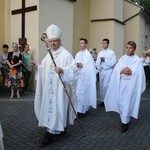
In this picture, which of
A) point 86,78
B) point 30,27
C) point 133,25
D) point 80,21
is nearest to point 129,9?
point 133,25

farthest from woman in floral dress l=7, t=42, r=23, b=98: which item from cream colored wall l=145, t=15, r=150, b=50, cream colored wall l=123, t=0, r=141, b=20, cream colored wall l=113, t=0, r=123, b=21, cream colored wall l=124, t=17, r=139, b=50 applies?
cream colored wall l=145, t=15, r=150, b=50

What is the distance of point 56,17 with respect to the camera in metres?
12.1

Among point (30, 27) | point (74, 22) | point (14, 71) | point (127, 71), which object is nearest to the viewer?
point (127, 71)

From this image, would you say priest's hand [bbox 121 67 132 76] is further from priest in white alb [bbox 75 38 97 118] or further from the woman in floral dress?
the woman in floral dress

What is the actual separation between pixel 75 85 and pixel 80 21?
10730mm

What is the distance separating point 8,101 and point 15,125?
292 cm

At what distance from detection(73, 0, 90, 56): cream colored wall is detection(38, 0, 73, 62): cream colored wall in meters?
3.28

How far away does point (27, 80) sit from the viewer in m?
11.1

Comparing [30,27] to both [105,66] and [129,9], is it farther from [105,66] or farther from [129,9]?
[129,9]

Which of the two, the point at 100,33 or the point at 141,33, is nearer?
the point at 100,33

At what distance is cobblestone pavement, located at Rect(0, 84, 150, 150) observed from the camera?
5.61 metres

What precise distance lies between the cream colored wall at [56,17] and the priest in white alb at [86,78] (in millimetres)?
3490

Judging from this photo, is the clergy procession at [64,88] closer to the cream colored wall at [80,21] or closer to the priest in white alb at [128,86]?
the priest in white alb at [128,86]

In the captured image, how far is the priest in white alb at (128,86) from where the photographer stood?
6.73 m
